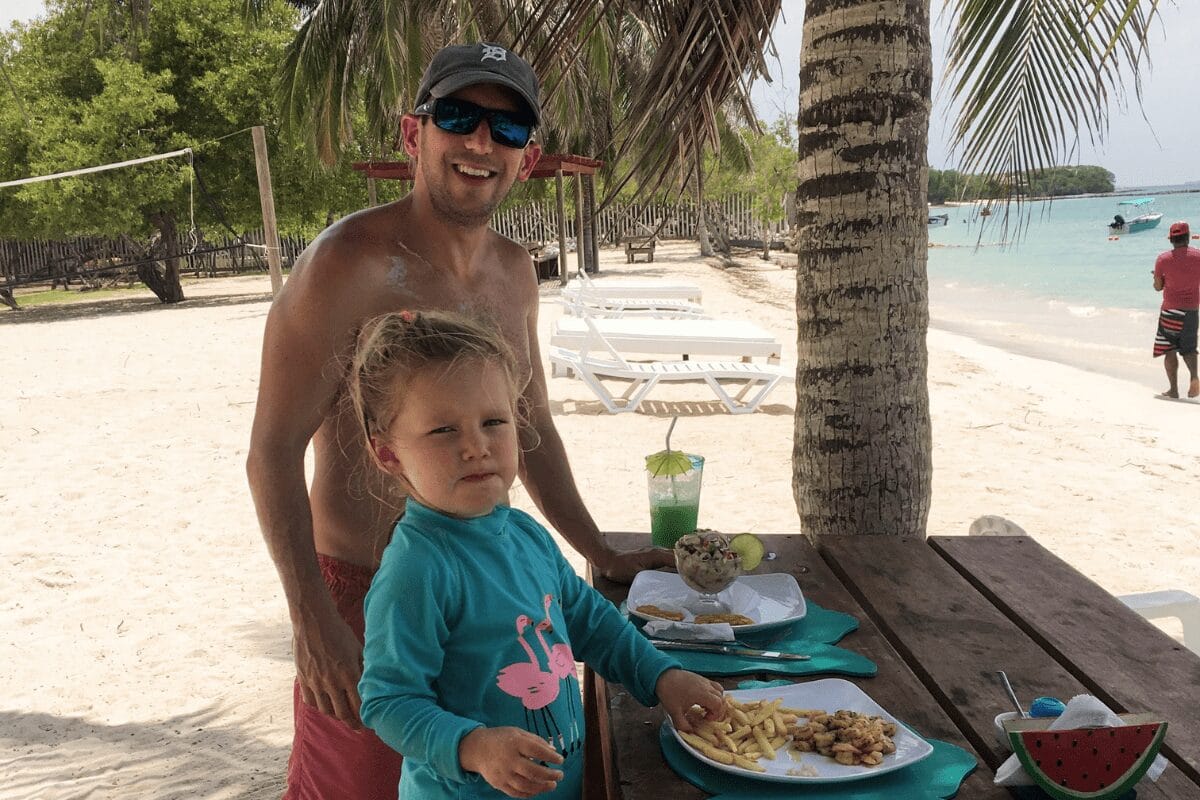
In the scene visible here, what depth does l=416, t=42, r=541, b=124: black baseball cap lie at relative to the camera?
1.80 m

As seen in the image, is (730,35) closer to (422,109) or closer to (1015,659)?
(422,109)

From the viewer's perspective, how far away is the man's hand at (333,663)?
5.70ft

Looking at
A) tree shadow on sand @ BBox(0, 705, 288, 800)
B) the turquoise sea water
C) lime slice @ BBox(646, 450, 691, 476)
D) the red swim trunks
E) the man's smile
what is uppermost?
the man's smile

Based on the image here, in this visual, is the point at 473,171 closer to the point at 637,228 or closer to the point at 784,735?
the point at 784,735

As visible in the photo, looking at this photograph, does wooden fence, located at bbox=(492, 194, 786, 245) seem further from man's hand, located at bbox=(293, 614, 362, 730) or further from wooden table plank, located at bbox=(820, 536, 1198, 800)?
man's hand, located at bbox=(293, 614, 362, 730)

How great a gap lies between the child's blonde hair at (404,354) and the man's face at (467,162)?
424 mm

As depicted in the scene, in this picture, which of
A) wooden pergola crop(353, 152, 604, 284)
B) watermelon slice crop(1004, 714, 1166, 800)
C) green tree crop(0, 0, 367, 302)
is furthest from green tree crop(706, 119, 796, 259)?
watermelon slice crop(1004, 714, 1166, 800)

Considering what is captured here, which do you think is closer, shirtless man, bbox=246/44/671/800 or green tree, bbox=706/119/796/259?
shirtless man, bbox=246/44/671/800

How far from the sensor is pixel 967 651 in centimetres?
180

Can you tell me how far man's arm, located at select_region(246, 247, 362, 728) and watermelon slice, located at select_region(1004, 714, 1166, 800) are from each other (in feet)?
3.51

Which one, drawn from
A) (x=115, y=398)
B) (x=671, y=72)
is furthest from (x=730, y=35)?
(x=115, y=398)

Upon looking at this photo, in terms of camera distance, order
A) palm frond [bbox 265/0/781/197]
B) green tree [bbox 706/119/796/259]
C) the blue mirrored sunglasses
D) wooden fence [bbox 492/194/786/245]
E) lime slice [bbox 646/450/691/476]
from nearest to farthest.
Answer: the blue mirrored sunglasses, lime slice [bbox 646/450/691/476], palm frond [bbox 265/0/781/197], green tree [bbox 706/119/796/259], wooden fence [bbox 492/194/786/245]

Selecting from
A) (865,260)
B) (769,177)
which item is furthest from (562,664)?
(769,177)

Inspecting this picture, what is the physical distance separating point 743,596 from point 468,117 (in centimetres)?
107
